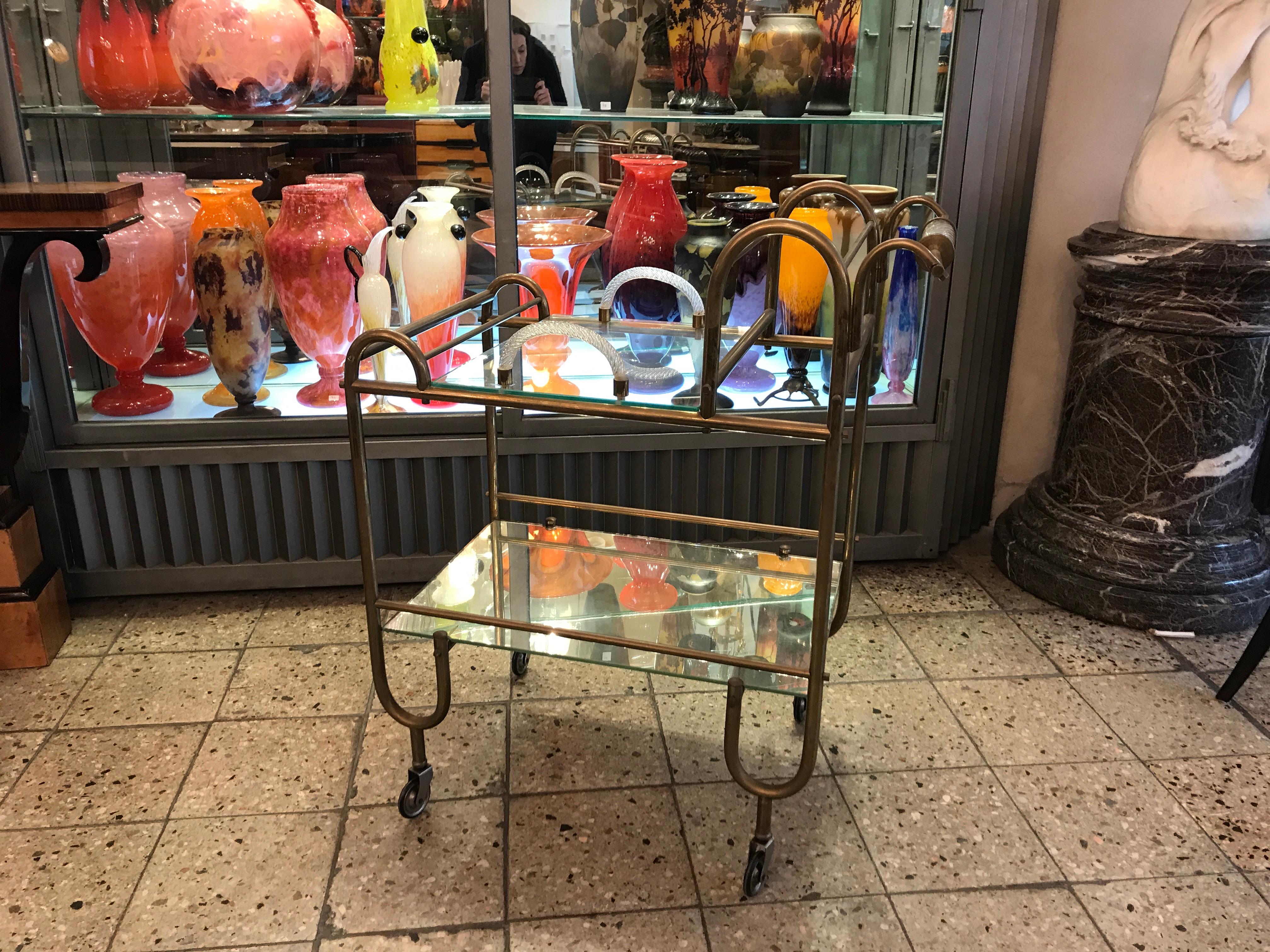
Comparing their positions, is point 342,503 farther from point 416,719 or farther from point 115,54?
point 115,54

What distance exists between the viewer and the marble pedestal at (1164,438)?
1999mm

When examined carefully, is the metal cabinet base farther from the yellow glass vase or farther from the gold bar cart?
the yellow glass vase

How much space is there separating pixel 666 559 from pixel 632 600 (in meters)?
0.15

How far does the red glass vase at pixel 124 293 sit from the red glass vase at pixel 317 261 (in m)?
0.22

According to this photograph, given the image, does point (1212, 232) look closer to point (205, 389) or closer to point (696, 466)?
point (696, 466)

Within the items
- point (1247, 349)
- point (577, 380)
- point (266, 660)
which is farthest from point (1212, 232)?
point (266, 660)

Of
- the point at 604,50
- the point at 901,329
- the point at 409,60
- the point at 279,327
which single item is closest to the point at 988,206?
the point at 901,329

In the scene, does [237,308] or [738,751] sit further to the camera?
[237,308]

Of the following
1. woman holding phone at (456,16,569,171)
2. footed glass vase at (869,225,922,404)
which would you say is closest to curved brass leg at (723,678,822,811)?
footed glass vase at (869,225,922,404)

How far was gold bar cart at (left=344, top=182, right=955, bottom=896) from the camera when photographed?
4.12ft

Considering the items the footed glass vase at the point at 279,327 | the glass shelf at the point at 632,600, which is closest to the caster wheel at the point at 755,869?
the glass shelf at the point at 632,600

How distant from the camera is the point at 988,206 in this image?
7.13 feet

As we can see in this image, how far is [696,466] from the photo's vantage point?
2.26 m

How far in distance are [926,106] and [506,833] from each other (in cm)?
169
